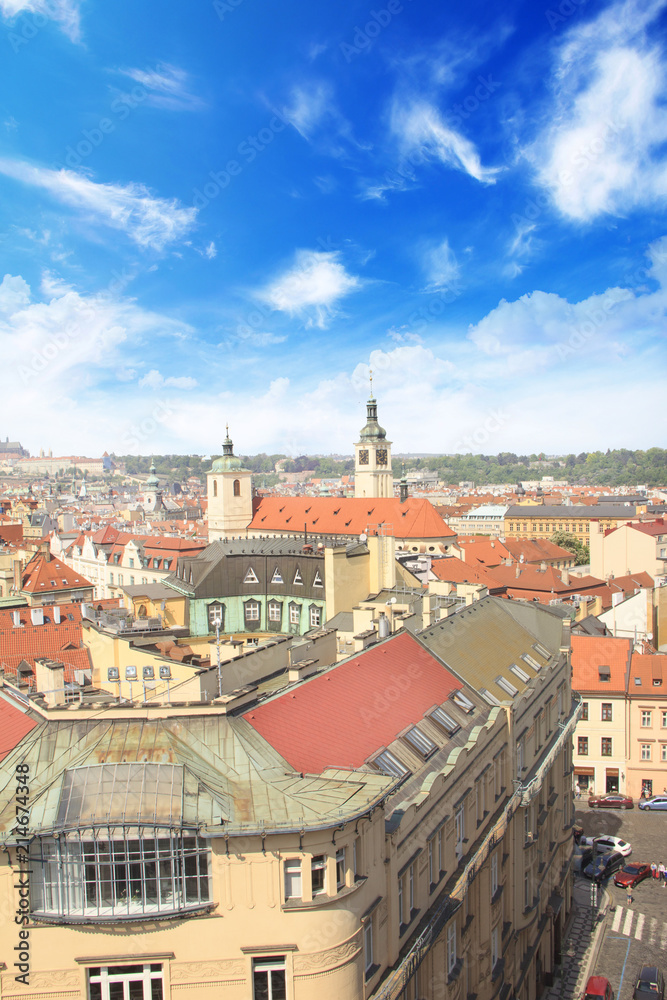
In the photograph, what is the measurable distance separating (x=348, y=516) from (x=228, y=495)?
49.8ft

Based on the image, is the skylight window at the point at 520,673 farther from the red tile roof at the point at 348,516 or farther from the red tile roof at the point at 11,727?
the red tile roof at the point at 348,516

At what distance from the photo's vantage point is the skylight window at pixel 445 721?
20.9 meters

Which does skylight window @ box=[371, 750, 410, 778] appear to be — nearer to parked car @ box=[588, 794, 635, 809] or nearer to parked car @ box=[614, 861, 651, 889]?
parked car @ box=[614, 861, 651, 889]

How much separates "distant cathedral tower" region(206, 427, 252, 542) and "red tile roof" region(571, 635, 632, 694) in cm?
5830

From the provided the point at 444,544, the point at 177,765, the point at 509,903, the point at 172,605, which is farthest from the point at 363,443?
the point at 177,765

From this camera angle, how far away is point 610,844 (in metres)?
36.7

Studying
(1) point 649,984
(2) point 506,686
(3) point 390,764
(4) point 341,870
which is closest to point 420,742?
(3) point 390,764

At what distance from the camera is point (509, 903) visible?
76.4ft

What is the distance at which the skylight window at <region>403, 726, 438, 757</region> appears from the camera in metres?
19.2

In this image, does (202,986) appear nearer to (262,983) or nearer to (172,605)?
(262,983)

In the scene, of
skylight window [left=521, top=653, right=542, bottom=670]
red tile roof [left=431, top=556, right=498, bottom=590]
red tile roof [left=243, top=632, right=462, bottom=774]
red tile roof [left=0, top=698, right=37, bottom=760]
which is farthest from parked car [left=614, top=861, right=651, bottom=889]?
red tile roof [left=0, top=698, right=37, bottom=760]

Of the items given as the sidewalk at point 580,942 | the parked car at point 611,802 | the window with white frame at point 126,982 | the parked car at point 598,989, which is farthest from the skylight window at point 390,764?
the parked car at point 611,802

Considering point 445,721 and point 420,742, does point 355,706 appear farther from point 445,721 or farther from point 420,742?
point 445,721

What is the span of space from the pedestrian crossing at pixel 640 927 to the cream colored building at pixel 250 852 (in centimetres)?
1305
